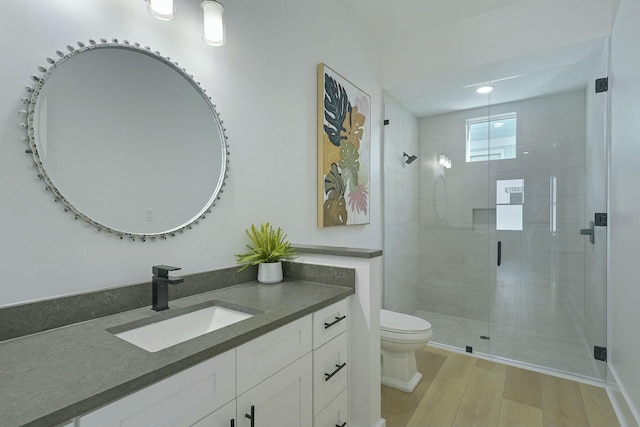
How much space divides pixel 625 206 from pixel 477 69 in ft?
4.90

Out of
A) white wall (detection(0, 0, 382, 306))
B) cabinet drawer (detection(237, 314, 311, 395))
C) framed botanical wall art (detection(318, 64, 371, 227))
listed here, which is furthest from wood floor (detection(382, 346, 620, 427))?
framed botanical wall art (detection(318, 64, 371, 227))

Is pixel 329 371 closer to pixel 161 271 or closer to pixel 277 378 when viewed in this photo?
pixel 277 378

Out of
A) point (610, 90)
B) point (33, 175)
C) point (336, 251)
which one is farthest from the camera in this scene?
point (610, 90)

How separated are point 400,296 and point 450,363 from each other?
917 mm

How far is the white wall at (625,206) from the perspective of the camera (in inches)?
63.4

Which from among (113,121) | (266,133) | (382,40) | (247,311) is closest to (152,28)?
(113,121)

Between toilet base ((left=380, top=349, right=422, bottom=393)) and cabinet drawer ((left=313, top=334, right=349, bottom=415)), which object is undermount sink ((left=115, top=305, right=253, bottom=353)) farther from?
toilet base ((left=380, top=349, right=422, bottom=393))

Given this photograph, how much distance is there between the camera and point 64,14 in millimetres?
1054

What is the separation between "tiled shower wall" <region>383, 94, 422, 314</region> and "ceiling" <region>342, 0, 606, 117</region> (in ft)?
1.21

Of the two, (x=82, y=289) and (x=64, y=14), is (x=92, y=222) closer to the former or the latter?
(x=82, y=289)

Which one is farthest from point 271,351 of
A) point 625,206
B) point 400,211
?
point 400,211

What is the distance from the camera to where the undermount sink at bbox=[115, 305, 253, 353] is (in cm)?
110

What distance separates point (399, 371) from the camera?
2.16 metres

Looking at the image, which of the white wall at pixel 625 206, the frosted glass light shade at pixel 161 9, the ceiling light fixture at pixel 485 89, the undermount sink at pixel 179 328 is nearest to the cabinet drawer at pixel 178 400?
the undermount sink at pixel 179 328
